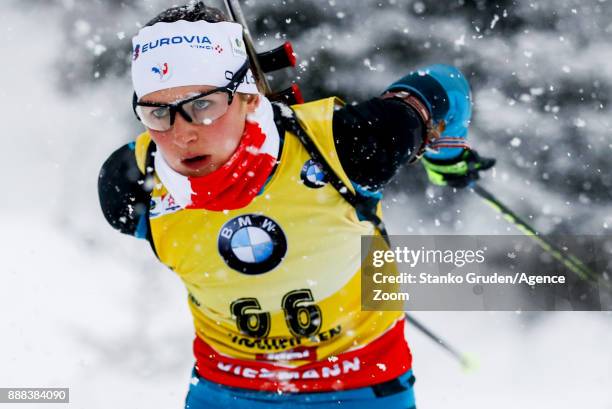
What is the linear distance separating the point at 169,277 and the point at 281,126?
4515 millimetres

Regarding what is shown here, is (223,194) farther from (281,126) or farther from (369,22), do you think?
(369,22)

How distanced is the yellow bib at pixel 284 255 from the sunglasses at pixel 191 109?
12.3 inches

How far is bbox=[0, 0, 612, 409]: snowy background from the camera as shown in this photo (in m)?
7.01

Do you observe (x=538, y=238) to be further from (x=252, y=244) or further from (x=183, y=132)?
(x=183, y=132)

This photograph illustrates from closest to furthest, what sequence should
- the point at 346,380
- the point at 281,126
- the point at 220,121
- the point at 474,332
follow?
the point at 220,121 < the point at 281,126 < the point at 346,380 < the point at 474,332

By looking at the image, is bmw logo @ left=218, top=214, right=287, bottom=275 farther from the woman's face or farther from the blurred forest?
the blurred forest

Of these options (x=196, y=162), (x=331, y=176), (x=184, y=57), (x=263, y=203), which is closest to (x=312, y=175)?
(x=331, y=176)

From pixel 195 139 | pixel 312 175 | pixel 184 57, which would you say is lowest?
pixel 312 175

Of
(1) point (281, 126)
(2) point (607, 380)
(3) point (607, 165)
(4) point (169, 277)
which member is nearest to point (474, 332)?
(2) point (607, 380)

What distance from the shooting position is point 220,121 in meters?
2.62

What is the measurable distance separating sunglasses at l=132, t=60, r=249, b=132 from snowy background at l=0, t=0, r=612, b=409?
4.53m

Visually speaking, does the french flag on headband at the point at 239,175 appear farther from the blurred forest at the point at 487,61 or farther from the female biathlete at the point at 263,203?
the blurred forest at the point at 487,61

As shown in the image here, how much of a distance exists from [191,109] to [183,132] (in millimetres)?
87

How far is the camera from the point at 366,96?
24.3 feet
